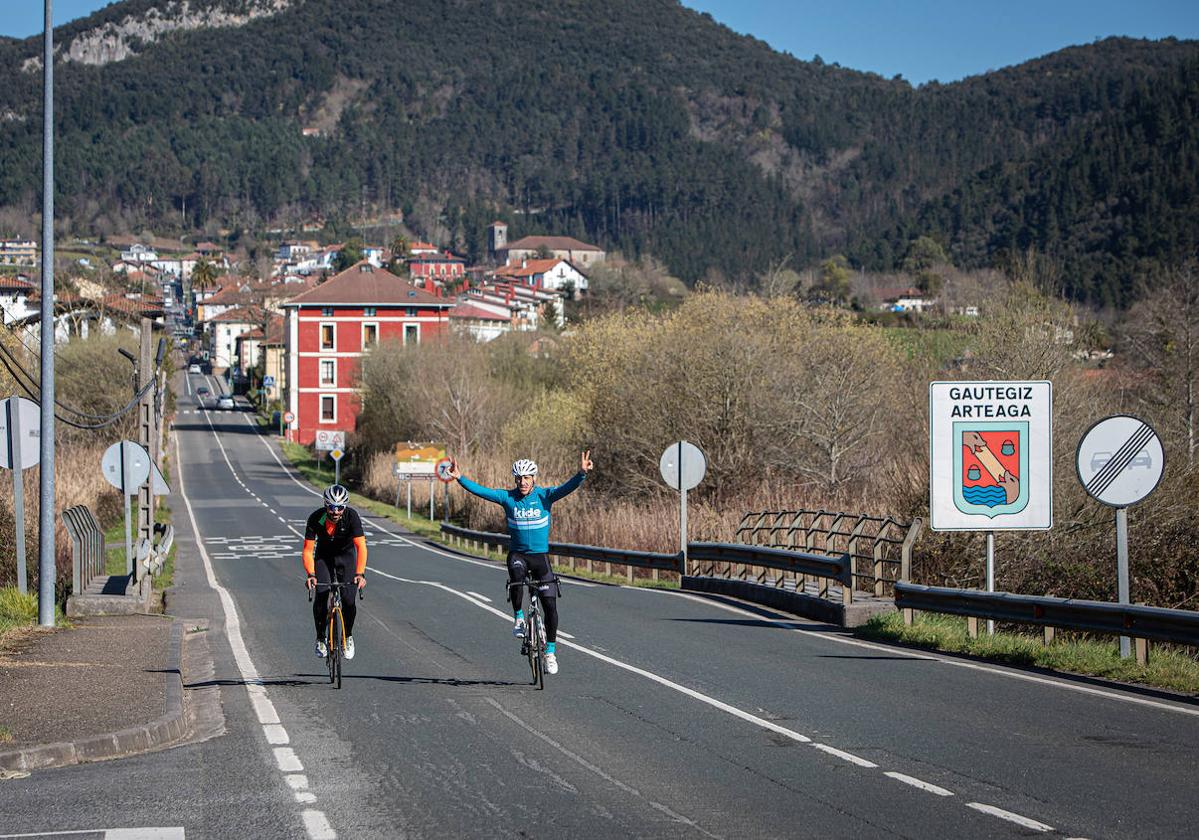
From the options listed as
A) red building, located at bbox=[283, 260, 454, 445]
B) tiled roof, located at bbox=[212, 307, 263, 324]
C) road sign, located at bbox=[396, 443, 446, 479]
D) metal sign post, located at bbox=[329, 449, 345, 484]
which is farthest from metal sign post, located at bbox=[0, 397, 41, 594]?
tiled roof, located at bbox=[212, 307, 263, 324]

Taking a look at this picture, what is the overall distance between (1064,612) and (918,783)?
20.8 feet

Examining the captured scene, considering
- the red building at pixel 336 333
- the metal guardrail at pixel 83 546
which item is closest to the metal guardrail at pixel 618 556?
the metal guardrail at pixel 83 546

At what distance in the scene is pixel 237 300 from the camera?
174 metres

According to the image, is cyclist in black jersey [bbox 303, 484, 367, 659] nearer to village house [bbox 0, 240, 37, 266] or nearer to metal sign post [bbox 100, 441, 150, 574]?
metal sign post [bbox 100, 441, 150, 574]

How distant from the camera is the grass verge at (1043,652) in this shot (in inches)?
483

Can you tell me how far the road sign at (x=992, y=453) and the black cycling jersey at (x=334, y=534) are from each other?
7.09 m

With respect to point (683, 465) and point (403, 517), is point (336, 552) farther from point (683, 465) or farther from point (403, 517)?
point (403, 517)

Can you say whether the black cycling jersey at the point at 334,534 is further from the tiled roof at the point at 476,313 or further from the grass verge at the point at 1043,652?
the tiled roof at the point at 476,313

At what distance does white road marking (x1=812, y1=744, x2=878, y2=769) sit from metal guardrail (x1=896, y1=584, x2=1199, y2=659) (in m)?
4.14

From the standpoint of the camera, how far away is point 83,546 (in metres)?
20.8

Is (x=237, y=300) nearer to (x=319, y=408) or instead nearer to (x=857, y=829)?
(x=319, y=408)

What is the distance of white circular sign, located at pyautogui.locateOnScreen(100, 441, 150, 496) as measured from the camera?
21.0 m

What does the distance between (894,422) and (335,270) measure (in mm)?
162083

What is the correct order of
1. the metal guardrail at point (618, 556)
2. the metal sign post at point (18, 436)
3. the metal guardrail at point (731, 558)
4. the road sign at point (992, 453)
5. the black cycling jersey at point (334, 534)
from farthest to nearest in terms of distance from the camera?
the metal guardrail at point (618, 556)
the metal guardrail at point (731, 558)
the metal sign post at point (18, 436)
the road sign at point (992, 453)
the black cycling jersey at point (334, 534)
